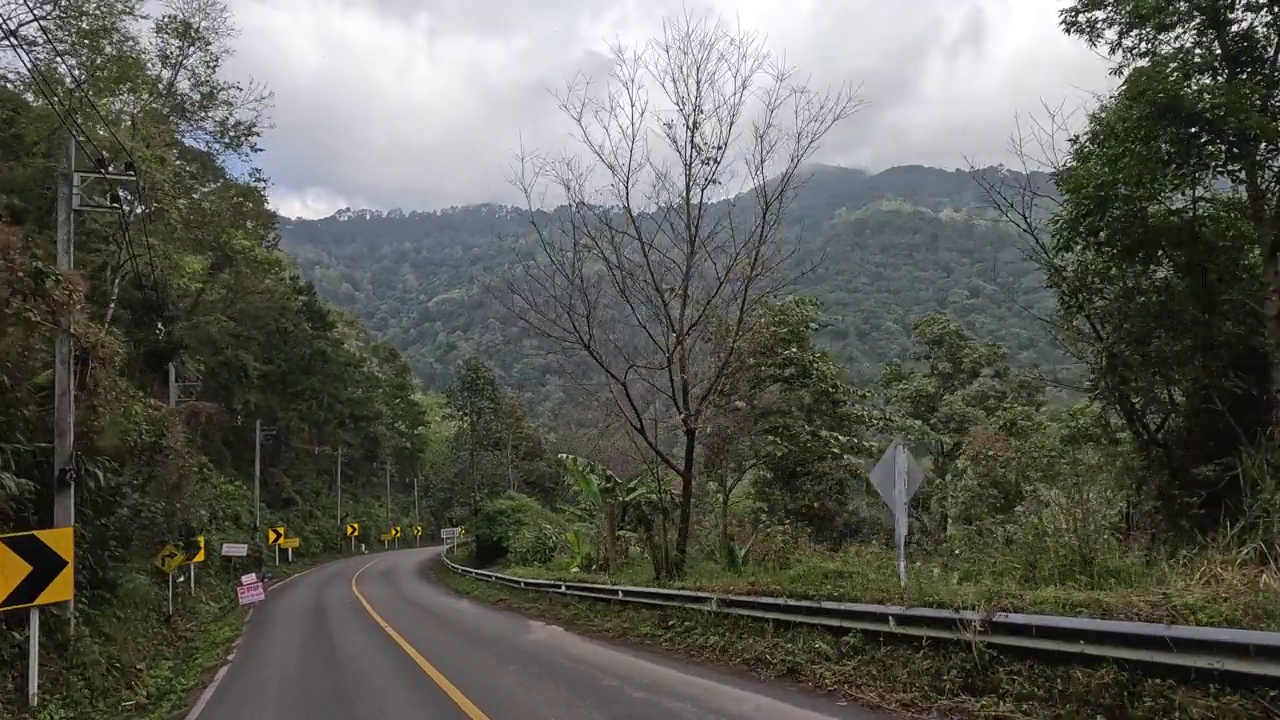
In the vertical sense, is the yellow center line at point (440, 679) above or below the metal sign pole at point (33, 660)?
below

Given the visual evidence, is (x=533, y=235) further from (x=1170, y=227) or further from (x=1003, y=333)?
(x=1003, y=333)

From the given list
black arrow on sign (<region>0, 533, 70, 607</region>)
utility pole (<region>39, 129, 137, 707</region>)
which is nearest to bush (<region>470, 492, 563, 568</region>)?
utility pole (<region>39, 129, 137, 707</region>)

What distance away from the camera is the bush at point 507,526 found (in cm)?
3512

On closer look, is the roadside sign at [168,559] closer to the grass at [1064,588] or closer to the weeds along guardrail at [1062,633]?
the grass at [1064,588]

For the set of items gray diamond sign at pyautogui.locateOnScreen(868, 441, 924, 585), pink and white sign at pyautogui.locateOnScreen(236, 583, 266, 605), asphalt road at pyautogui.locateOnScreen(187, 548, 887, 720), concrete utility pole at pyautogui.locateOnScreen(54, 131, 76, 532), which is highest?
concrete utility pole at pyautogui.locateOnScreen(54, 131, 76, 532)

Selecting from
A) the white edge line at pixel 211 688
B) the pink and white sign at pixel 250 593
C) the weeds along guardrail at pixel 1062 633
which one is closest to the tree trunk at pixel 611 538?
the white edge line at pixel 211 688

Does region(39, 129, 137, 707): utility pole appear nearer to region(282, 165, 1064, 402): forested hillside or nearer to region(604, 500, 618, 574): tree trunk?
region(282, 165, 1064, 402): forested hillside

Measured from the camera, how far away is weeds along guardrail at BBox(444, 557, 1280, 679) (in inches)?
198

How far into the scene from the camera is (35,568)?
919cm

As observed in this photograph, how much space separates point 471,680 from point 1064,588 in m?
6.65

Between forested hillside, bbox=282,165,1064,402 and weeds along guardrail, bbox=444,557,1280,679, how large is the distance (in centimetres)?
657

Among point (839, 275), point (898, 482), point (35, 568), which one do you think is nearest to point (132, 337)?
point (35, 568)

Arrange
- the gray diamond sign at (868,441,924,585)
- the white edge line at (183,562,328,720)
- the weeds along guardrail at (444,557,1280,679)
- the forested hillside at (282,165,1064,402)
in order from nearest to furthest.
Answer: the weeds along guardrail at (444,557,1280,679)
the gray diamond sign at (868,441,924,585)
the white edge line at (183,562,328,720)
the forested hillside at (282,165,1064,402)

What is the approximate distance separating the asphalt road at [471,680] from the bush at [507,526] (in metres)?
15.3
